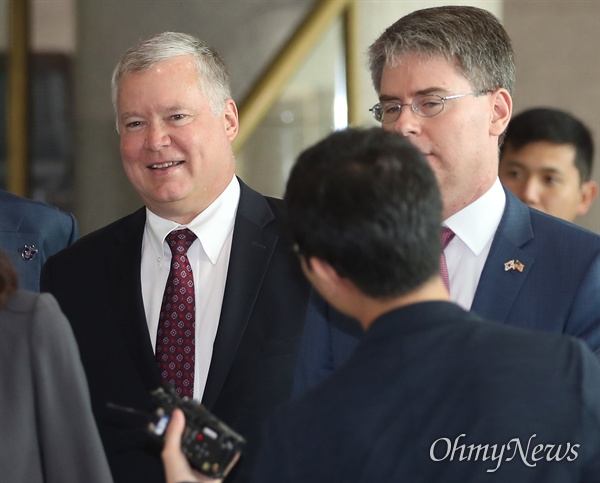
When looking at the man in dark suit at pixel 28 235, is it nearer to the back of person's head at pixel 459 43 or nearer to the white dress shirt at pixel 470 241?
the back of person's head at pixel 459 43

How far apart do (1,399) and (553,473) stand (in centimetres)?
101

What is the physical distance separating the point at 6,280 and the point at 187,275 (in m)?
0.63

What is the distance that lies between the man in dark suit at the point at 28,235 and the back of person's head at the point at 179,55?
0.43 meters

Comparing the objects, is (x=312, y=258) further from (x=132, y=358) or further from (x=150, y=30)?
(x=150, y=30)

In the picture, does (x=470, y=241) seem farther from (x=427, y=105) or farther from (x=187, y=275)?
(x=187, y=275)

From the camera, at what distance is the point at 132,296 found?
2.45m

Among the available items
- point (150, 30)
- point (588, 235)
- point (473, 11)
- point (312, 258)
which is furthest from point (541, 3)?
point (312, 258)

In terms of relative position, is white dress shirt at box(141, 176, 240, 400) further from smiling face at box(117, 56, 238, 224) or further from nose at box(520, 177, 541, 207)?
nose at box(520, 177, 541, 207)

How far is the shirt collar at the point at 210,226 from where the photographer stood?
2510 mm

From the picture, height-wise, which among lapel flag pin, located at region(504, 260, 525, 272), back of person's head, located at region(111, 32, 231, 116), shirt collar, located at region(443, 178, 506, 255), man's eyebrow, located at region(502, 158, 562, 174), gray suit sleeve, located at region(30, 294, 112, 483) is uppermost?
back of person's head, located at region(111, 32, 231, 116)

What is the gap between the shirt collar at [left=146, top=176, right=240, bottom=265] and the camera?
2.51m

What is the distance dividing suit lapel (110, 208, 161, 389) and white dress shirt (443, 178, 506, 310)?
0.74m

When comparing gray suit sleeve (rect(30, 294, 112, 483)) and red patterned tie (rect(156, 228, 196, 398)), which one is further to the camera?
red patterned tie (rect(156, 228, 196, 398))

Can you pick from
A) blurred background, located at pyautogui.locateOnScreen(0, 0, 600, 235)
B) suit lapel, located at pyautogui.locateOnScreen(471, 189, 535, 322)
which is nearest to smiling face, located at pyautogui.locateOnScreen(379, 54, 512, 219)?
suit lapel, located at pyautogui.locateOnScreen(471, 189, 535, 322)
